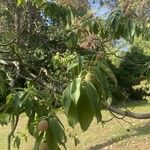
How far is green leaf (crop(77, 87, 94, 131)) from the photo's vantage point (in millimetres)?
1242

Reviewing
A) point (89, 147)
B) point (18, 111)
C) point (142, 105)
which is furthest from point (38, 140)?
point (142, 105)

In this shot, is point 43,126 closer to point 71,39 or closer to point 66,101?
point 66,101

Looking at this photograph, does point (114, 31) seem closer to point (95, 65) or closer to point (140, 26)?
point (140, 26)

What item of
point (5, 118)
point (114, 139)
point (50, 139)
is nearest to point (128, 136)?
point (114, 139)

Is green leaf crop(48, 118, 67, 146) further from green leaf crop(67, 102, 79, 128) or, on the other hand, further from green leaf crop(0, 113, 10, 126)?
green leaf crop(0, 113, 10, 126)

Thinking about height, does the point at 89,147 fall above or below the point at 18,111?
below

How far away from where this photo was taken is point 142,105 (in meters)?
17.6

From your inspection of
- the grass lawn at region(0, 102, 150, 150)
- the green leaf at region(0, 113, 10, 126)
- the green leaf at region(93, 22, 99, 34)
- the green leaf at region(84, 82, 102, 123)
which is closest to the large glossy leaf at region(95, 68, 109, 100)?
the green leaf at region(84, 82, 102, 123)

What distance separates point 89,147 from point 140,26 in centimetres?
776

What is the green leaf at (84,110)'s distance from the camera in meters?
1.24

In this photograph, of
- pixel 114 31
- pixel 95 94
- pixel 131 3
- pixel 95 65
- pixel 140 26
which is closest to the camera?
pixel 95 94

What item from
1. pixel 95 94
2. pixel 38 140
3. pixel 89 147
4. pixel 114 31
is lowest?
pixel 89 147

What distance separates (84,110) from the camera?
125 centimetres

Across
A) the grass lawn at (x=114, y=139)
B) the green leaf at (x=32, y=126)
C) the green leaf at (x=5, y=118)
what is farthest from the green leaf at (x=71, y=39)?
the grass lawn at (x=114, y=139)
